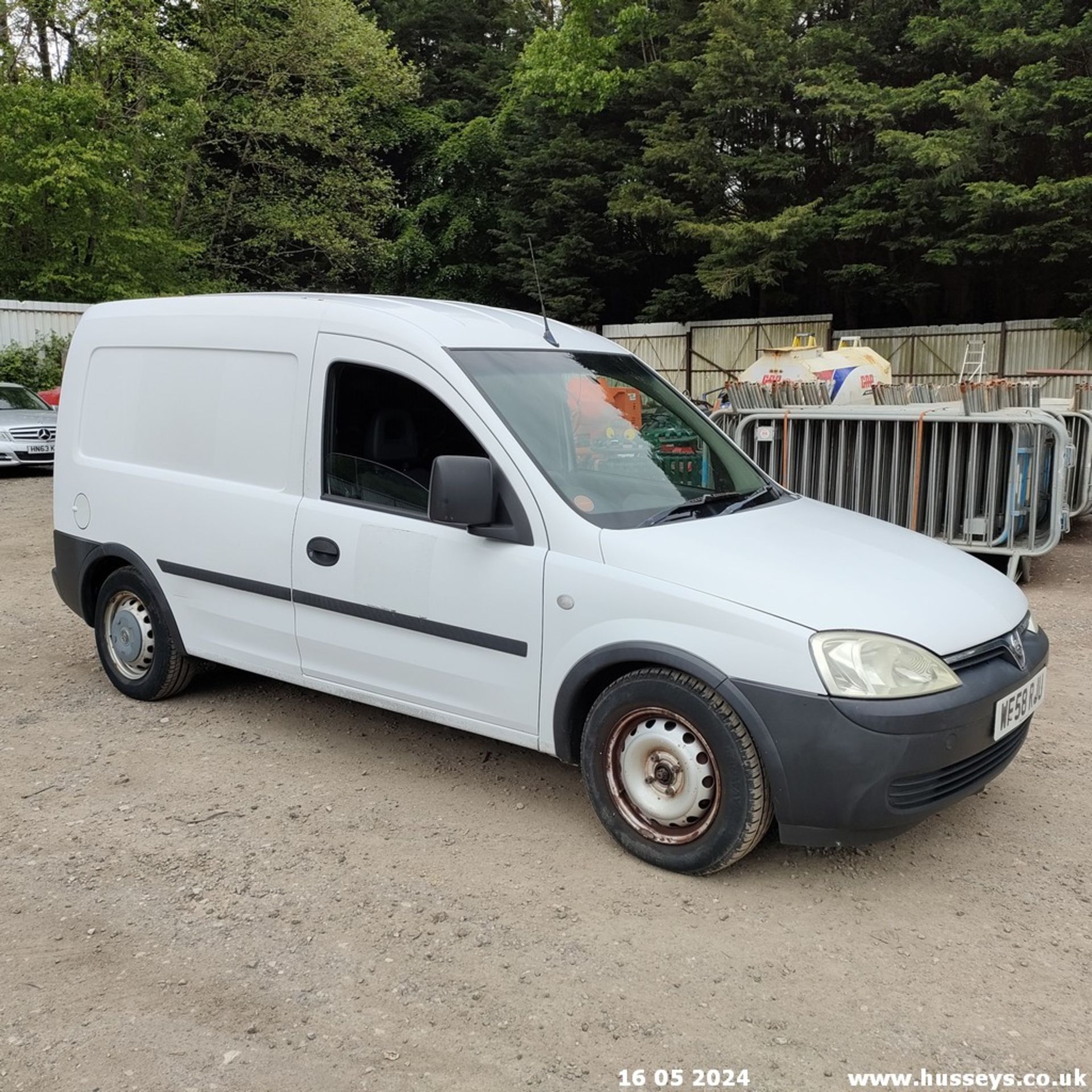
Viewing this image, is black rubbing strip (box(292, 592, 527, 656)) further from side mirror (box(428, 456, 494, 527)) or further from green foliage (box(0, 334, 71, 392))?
green foliage (box(0, 334, 71, 392))

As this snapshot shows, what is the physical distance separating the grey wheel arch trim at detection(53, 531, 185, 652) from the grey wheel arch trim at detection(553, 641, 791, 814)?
7.68 feet

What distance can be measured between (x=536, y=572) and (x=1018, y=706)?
69.9 inches

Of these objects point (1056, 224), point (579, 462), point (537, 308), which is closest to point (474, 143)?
point (537, 308)

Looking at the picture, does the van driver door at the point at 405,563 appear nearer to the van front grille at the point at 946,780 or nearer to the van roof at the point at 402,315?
the van roof at the point at 402,315

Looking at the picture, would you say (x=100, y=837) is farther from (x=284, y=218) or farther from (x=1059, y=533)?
(x=284, y=218)

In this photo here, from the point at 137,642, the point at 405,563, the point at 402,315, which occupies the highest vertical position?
the point at 402,315

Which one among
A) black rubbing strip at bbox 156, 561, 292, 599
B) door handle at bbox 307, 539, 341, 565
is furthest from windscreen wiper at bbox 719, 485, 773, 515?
black rubbing strip at bbox 156, 561, 292, 599

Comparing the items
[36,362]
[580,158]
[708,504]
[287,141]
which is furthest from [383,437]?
[287,141]

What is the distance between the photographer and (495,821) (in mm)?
4293

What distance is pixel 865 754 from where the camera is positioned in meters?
3.38

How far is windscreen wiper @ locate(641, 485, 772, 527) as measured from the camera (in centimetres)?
408

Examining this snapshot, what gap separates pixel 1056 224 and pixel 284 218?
64.9 ft

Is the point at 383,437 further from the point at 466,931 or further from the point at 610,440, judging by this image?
the point at 466,931

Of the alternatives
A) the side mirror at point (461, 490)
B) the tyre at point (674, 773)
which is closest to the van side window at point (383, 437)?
the side mirror at point (461, 490)
